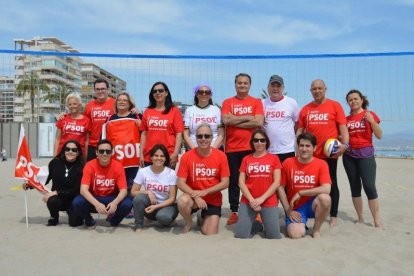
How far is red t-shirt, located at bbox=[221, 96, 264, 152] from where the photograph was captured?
4762 mm

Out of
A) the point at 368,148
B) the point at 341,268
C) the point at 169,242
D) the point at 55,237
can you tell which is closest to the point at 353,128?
the point at 368,148

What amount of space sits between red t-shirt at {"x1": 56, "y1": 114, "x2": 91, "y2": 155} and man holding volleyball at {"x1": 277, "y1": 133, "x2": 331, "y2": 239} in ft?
8.32

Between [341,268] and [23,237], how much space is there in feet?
9.89

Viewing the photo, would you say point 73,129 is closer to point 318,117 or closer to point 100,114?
point 100,114

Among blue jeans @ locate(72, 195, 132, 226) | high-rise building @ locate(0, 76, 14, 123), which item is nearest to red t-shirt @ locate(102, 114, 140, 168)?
blue jeans @ locate(72, 195, 132, 226)

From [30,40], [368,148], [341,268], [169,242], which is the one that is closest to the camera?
[341,268]

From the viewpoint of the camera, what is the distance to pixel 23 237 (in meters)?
4.03

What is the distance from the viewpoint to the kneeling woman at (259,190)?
4.08 metres

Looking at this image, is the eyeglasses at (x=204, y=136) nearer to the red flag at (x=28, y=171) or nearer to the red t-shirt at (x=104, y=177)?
the red t-shirt at (x=104, y=177)

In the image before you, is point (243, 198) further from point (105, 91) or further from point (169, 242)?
point (105, 91)

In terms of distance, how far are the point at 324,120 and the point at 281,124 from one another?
50 centimetres

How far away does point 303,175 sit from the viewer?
4.23 m

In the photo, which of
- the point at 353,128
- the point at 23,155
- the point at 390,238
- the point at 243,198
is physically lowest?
the point at 390,238

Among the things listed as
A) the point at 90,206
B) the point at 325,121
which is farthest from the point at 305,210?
the point at 90,206
